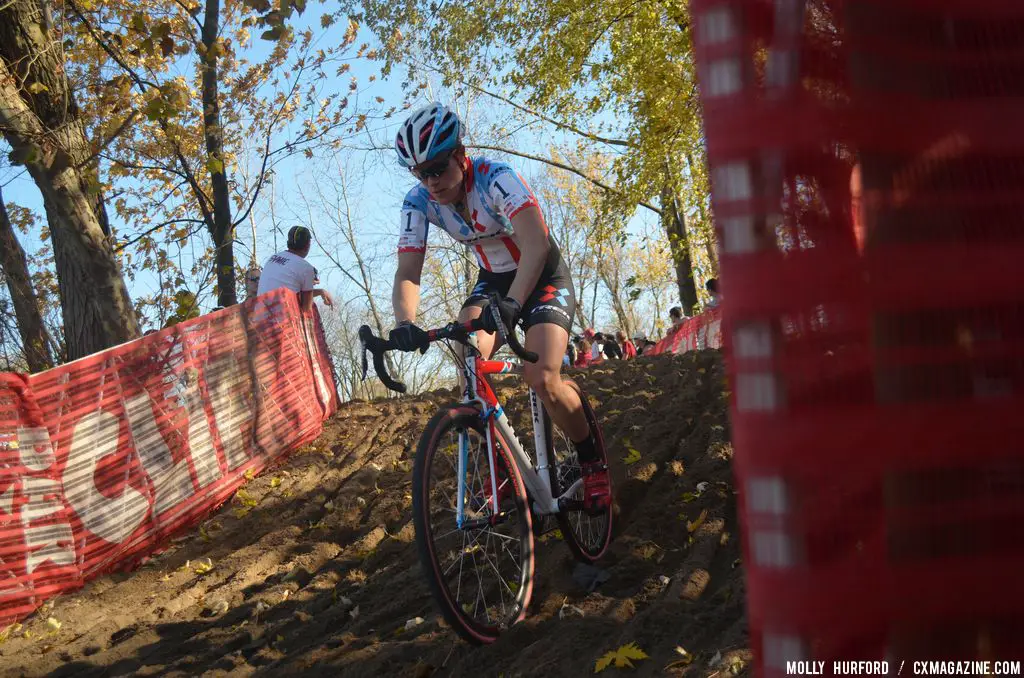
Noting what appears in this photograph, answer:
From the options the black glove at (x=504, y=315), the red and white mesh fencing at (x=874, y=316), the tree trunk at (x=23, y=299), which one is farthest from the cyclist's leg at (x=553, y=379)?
the tree trunk at (x=23, y=299)

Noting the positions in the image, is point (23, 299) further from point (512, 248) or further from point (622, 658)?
point (622, 658)

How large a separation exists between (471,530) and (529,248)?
1.31 m

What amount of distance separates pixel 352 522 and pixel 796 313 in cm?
592

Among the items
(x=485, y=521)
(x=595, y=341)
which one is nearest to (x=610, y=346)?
(x=595, y=341)

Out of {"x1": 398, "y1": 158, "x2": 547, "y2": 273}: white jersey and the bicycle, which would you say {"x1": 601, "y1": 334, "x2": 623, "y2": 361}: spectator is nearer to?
{"x1": 398, "y1": 158, "x2": 547, "y2": 273}: white jersey

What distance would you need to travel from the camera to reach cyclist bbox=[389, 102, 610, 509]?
13.3ft

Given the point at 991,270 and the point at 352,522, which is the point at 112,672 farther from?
the point at 991,270

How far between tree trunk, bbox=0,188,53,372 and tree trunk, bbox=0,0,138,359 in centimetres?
403

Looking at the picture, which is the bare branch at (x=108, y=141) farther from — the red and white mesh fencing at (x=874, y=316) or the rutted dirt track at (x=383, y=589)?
the red and white mesh fencing at (x=874, y=316)

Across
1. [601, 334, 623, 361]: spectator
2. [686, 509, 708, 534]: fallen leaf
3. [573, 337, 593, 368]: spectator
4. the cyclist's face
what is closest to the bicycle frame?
the cyclist's face

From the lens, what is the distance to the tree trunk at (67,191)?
8312 millimetres

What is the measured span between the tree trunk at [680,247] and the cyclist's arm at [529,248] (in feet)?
→ 49.5

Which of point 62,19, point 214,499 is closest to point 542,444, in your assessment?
point 214,499

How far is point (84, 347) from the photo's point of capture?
8.75 m
